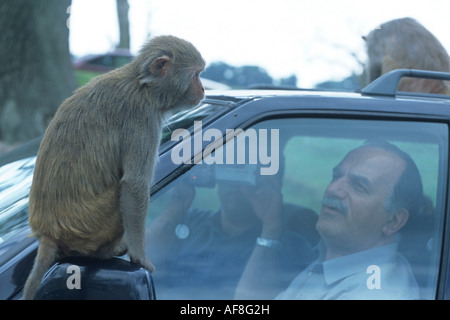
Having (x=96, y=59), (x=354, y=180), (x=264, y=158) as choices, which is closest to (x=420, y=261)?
(x=354, y=180)

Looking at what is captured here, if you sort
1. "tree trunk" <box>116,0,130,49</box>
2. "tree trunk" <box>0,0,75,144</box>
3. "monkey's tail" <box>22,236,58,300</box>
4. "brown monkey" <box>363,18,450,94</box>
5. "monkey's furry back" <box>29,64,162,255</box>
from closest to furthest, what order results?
"monkey's tail" <box>22,236,58,300</box>
"monkey's furry back" <box>29,64,162,255</box>
"brown monkey" <box>363,18,450,94</box>
"tree trunk" <box>0,0,75,144</box>
"tree trunk" <box>116,0,130,49</box>

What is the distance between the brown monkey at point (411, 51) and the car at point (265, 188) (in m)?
1.15

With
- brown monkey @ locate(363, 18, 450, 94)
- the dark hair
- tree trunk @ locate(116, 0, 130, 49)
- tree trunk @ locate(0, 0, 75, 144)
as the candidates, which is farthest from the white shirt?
tree trunk @ locate(116, 0, 130, 49)

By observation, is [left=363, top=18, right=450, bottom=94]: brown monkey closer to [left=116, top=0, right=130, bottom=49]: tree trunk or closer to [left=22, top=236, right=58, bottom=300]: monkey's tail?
[left=22, top=236, right=58, bottom=300]: monkey's tail

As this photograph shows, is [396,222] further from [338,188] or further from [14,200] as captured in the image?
[14,200]

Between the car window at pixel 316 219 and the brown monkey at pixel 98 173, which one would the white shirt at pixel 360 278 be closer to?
the car window at pixel 316 219

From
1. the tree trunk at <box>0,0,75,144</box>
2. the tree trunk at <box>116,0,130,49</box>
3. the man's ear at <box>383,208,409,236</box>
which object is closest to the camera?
the man's ear at <box>383,208,409,236</box>

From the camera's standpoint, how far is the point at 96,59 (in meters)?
18.0

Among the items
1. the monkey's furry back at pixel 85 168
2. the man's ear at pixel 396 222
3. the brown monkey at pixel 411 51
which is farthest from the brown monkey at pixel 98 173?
the brown monkey at pixel 411 51

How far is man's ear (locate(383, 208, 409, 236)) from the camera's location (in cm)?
207

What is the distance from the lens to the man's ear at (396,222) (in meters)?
2.07

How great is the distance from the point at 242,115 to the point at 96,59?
17.0m
